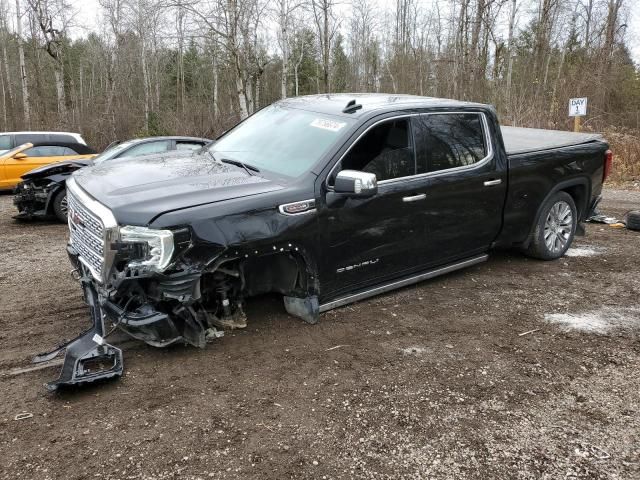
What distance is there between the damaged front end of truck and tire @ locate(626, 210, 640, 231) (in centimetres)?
633

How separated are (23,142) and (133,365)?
12664 mm

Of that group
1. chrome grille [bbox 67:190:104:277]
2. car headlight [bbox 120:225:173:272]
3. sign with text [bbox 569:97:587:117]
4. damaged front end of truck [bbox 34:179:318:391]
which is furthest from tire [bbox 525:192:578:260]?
sign with text [bbox 569:97:587:117]

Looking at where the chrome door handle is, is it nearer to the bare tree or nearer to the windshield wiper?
the windshield wiper

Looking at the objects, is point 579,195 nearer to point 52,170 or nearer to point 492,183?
point 492,183

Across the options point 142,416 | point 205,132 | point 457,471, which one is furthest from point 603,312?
point 205,132

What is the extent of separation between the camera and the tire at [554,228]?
6.09 m

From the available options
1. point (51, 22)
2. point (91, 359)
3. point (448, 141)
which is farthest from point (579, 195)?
point (51, 22)

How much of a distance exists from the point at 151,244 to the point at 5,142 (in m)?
13.2

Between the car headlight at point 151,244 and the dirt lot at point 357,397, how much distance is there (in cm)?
77

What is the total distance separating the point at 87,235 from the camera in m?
3.77

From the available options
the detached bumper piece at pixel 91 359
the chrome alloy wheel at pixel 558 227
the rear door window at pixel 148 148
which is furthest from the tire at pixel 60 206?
the chrome alloy wheel at pixel 558 227

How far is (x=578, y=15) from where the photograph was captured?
34.5 m

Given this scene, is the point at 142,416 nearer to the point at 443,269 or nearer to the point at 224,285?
the point at 224,285

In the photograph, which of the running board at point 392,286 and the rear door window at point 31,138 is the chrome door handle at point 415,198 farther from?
the rear door window at point 31,138
